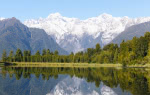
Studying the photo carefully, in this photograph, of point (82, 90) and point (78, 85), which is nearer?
point (82, 90)

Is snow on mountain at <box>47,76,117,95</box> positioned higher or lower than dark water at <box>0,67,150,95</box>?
lower

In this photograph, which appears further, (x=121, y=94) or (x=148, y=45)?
(x=148, y=45)

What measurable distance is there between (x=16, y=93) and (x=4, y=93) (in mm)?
2512

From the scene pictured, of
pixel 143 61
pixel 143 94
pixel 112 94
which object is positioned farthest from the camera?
pixel 143 61

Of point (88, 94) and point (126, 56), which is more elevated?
point (126, 56)

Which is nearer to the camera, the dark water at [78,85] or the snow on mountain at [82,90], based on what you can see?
the dark water at [78,85]

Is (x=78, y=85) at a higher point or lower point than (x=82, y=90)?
higher

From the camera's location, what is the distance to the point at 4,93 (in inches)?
1945

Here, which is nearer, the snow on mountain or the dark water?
the dark water

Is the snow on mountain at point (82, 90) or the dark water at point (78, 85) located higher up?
the dark water at point (78, 85)

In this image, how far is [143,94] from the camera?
43344mm

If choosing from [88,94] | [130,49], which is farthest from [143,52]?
[88,94]

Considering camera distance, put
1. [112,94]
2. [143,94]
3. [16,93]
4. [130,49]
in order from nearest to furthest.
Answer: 1. [143,94]
2. [112,94]
3. [16,93]
4. [130,49]

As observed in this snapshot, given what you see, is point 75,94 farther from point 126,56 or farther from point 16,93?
point 126,56
